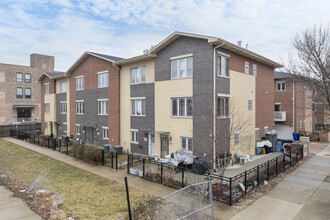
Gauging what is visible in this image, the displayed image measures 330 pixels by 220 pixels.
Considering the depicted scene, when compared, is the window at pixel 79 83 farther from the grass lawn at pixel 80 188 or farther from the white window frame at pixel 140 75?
the grass lawn at pixel 80 188

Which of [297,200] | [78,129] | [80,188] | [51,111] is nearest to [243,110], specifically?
[297,200]

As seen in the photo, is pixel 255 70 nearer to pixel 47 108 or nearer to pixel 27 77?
pixel 47 108

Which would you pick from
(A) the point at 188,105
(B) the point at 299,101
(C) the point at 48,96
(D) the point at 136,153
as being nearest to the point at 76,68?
(C) the point at 48,96

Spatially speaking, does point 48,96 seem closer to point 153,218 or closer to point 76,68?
point 76,68

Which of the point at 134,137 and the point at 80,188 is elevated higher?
the point at 134,137

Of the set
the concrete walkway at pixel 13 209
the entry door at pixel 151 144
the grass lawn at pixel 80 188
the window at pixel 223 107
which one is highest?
the window at pixel 223 107

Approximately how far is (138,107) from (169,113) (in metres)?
4.06

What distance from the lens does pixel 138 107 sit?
2017 cm

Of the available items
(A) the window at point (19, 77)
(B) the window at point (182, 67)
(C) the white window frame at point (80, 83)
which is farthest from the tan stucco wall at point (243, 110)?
(A) the window at point (19, 77)

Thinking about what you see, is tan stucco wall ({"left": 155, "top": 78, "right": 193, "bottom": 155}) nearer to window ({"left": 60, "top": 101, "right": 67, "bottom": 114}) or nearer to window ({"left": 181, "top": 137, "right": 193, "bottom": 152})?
window ({"left": 181, "top": 137, "right": 193, "bottom": 152})

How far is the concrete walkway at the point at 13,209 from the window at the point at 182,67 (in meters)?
12.0

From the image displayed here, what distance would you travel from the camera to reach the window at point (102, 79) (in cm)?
2328

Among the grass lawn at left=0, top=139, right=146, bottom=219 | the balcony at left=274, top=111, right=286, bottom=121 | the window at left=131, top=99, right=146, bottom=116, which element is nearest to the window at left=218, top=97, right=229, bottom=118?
the window at left=131, top=99, right=146, bottom=116

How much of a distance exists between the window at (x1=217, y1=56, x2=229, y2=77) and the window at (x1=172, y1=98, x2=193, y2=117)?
2.88 m
